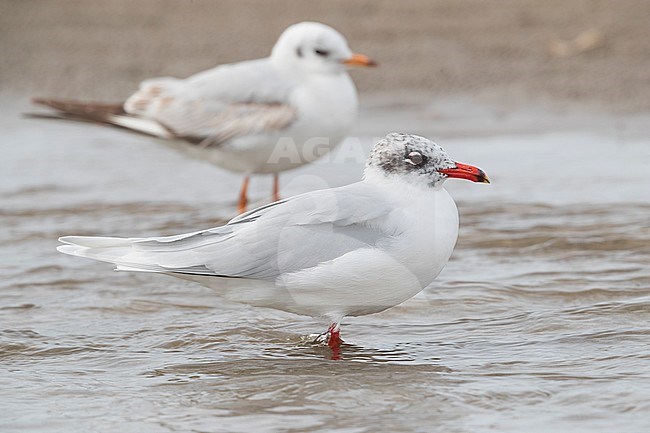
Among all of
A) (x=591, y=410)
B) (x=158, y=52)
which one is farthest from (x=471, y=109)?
(x=591, y=410)

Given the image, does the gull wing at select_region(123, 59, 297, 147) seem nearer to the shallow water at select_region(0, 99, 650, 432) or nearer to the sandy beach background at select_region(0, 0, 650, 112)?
the shallow water at select_region(0, 99, 650, 432)

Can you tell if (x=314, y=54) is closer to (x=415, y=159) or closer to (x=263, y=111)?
(x=263, y=111)

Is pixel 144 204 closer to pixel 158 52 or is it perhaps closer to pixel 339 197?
pixel 339 197

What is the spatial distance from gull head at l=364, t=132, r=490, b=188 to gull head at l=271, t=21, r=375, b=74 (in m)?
3.10

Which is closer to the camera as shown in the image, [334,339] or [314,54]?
[334,339]

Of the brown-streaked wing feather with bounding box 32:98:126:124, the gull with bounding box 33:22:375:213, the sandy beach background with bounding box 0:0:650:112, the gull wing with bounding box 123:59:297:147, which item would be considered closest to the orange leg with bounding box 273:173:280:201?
the gull with bounding box 33:22:375:213

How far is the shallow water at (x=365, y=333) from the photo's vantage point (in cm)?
421

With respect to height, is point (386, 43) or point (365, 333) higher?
point (386, 43)

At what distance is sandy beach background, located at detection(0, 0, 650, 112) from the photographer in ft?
36.9

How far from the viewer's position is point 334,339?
4977mm

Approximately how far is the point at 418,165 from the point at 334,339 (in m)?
0.77

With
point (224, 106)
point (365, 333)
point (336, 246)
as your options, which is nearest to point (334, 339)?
point (365, 333)

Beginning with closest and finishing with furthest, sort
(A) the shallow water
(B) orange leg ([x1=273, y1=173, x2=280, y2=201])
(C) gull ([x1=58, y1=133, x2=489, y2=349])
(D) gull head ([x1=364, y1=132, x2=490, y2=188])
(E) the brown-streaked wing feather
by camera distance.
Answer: (A) the shallow water, (C) gull ([x1=58, y1=133, x2=489, y2=349]), (D) gull head ([x1=364, y1=132, x2=490, y2=188]), (B) orange leg ([x1=273, y1=173, x2=280, y2=201]), (E) the brown-streaked wing feather

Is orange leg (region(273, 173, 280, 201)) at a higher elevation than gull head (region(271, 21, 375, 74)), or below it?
below
